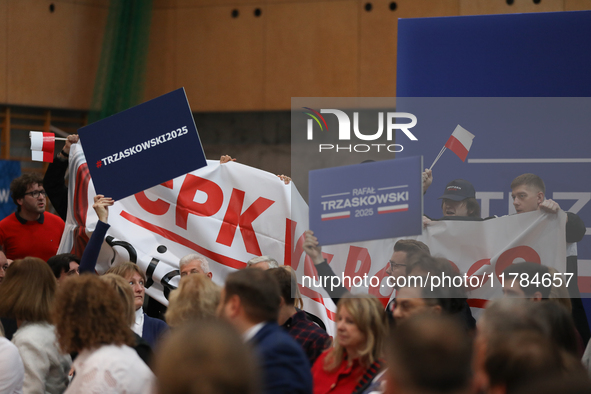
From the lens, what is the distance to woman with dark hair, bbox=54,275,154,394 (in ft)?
6.77

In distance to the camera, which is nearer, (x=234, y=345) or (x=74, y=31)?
(x=234, y=345)

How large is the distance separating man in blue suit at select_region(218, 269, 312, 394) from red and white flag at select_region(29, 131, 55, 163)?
3090mm

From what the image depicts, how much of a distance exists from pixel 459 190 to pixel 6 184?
6.96m

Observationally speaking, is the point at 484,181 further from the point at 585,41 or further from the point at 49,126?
the point at 49,126

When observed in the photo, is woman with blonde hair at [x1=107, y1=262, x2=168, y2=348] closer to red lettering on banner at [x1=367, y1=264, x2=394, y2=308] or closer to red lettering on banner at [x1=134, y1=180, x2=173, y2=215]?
red lettering on banner at [x1=367, y1=264, x2=394, y2=308]

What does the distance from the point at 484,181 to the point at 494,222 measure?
24 cm

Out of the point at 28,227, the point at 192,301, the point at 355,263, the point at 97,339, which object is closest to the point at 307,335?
the point at 192,301

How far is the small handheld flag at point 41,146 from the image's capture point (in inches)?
186

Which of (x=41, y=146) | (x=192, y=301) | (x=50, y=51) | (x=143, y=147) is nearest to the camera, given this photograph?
(x=192, y=301)

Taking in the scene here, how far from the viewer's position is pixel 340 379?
2551 millimetres

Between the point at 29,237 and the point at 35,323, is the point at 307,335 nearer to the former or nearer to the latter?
the point at 35,323

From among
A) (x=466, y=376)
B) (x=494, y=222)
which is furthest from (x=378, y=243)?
(x=466, y=376)

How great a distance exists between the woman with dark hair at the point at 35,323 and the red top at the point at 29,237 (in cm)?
204

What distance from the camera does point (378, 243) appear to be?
12.5 ft
